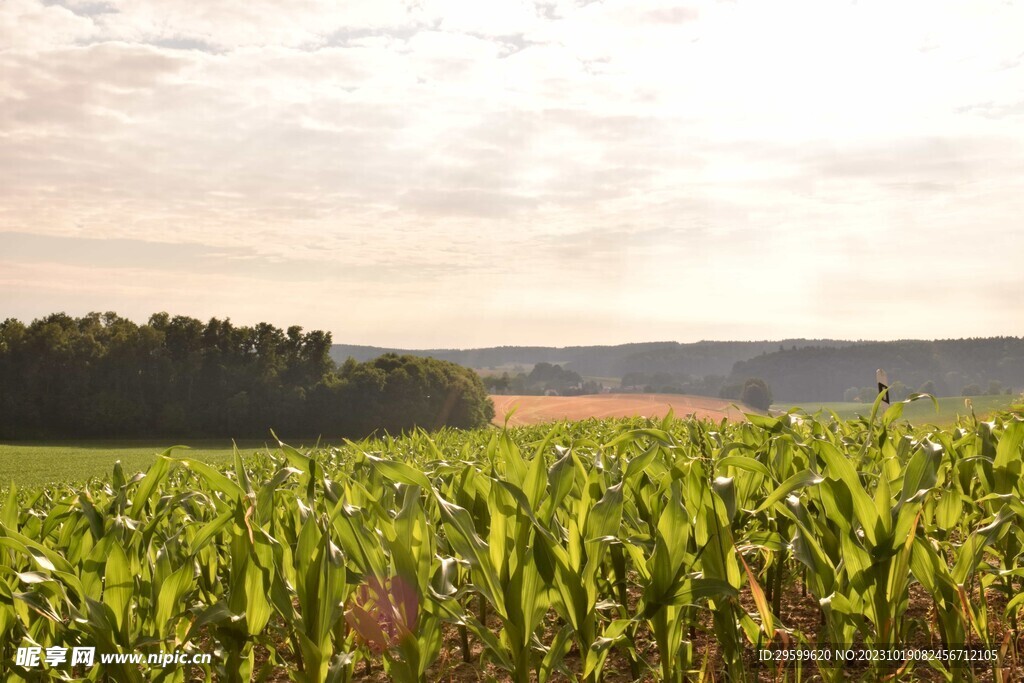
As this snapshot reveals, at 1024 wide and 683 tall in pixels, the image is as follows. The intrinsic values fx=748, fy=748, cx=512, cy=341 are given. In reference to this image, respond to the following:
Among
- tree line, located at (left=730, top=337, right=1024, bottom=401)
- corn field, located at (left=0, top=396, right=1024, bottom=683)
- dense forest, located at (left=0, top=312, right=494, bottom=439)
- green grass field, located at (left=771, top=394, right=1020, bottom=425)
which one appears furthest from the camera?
tree line, located at (left=730, top=337, right=1024, bottom=401)

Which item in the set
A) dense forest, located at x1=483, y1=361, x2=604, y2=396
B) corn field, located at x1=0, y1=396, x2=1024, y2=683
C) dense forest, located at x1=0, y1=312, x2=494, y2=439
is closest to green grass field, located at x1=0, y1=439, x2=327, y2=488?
dense forest, located at x1=0, y1=312, x2=494, y2=439

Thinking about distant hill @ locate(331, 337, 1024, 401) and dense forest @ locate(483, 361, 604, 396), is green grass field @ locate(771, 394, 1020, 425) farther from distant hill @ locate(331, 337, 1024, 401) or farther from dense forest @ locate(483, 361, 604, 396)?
dense forest @ locate(483, 361, 604, 396)

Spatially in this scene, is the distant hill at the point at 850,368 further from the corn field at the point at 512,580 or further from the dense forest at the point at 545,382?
the corn field at the point at 512,580

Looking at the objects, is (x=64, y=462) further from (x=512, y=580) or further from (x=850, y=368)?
(x=850, y=368)

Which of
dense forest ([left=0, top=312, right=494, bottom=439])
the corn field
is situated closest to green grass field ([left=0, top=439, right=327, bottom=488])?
dense forest ([left=0, top=312, right=494, bottom=439])

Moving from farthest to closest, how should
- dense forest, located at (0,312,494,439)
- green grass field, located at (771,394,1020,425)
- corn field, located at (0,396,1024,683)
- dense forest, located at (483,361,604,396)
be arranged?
dense forest, located at (483,361,604,396)
dense forest, located at (0,312,494,439)
green grass field, located at (771,394,1020,425)
corn field, located at (0,396,1024,683)

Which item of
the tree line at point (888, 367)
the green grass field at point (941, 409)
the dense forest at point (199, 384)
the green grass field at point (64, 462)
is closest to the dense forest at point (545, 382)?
the tree line at point (888, 367)

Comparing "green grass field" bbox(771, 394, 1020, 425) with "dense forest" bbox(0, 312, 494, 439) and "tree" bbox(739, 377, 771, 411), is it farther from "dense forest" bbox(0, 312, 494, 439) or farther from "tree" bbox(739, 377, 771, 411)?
"dense forest" bbox(0, 312, 494, 439)

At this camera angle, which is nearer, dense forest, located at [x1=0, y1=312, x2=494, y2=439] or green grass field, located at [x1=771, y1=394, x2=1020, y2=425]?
green grass field, located at [x1=771, y1=394, x2=1020, y2=425]

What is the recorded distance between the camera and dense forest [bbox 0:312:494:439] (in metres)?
75.8

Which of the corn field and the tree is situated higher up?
the corn field

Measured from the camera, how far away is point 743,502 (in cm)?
285

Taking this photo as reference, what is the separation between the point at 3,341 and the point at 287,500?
293 ft

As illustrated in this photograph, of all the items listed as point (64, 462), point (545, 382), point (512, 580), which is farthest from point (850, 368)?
A: point (512, 580)
